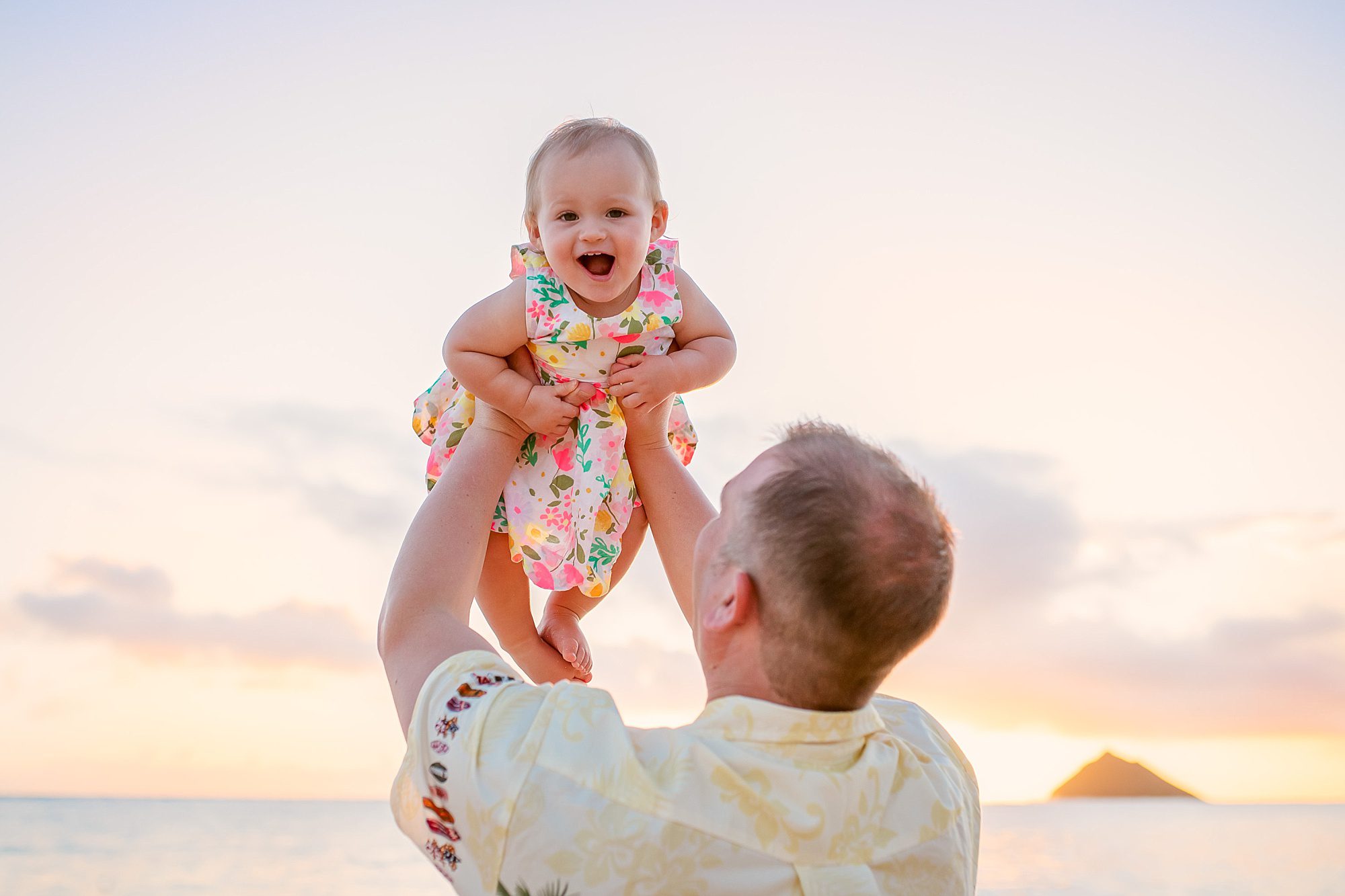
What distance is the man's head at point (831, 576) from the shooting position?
1433mm

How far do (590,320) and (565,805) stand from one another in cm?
143

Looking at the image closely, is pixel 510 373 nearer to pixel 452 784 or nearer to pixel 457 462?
pixel 457 462

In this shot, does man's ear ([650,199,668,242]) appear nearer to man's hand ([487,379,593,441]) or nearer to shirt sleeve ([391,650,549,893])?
man's hand ([487,379,593,441])

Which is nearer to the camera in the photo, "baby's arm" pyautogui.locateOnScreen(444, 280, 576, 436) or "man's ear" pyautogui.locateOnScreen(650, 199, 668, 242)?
"baby's arm" pyautogui.locateOnScreen(444, 280, 576, 436)

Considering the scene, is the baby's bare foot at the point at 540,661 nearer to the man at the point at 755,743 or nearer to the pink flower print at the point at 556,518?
the pink flower print at the point at 556,518

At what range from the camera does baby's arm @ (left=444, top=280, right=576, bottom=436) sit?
2.47 metres

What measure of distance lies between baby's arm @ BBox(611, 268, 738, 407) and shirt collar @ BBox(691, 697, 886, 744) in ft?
3.83

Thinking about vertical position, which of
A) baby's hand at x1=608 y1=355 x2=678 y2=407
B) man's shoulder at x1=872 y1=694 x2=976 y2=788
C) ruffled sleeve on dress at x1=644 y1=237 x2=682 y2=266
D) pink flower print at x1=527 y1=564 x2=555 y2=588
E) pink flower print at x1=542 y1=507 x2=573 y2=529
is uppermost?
ruffled sleeve on dress at x1=644 y1=237 x2=682 y2=266

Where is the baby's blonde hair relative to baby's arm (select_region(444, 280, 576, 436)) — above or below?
above

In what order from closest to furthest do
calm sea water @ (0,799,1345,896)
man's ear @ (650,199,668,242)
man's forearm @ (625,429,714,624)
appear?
1. man's forearm @ (625,429,714,624)
2. man's ear @ (650,199,668,242)
3. calm sea water @ (0,799,1345,896)

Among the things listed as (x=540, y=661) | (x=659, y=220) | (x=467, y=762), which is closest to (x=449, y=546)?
(x=467, y=762)

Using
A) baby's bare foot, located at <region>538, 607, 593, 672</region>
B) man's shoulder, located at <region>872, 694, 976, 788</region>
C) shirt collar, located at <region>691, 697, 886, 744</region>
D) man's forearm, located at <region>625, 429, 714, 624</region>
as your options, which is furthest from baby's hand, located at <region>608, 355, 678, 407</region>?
shirt collar, located at <region>691, 697, 886, 744</region>

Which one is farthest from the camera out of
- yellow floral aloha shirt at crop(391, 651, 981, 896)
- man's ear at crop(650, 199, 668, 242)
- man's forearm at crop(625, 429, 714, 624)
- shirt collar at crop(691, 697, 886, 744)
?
man's ear at crop(650, 199, 668, 242)

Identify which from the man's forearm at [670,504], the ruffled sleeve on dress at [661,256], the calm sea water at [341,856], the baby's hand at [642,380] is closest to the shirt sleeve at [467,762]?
the man's forearm at [670,504]
